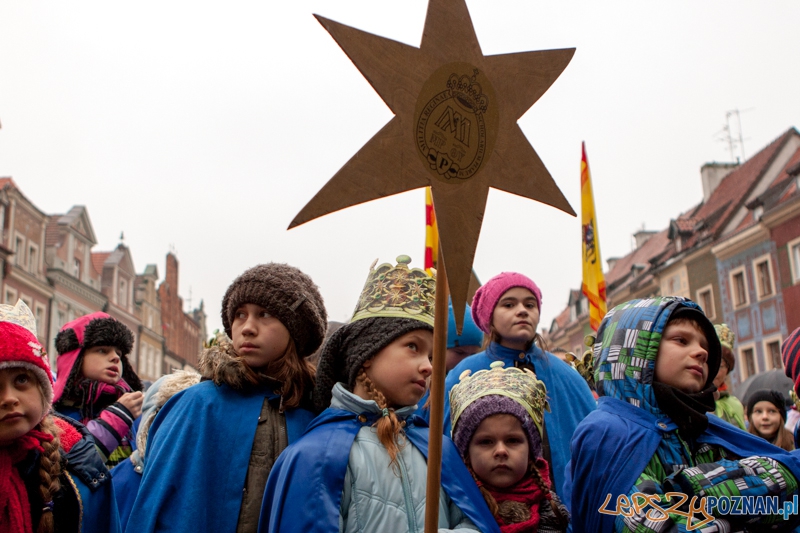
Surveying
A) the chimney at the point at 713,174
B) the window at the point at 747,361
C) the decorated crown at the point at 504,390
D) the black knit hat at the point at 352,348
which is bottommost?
the decorated crown at the point at 504,390

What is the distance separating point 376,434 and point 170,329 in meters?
63.6

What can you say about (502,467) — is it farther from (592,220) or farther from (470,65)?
(592,220)

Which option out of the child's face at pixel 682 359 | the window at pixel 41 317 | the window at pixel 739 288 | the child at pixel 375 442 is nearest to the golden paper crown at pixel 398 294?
the child at pixel 375 442

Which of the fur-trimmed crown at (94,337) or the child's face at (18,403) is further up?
the fur-trimmed crown at (94,337)

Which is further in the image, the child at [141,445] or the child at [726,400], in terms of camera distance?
the child at [726,400]

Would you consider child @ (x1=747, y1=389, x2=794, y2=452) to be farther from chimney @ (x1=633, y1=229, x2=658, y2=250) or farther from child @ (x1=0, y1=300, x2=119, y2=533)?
chimney @ (x1=633, y1=229, x2=658, y2=250)

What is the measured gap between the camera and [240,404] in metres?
3.20

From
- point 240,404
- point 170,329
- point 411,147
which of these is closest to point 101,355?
point 240,404

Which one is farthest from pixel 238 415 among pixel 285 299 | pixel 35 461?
pixel 35 461

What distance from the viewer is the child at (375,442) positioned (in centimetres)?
264

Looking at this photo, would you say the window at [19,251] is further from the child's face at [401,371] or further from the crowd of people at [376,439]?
the child's face at [401,371]

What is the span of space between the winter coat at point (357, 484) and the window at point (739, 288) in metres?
30.9

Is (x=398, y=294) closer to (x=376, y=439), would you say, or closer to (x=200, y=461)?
(x=376, y=439)

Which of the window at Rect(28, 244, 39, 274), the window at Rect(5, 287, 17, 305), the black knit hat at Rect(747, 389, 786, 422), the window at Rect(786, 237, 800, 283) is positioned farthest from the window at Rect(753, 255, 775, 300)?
the window at Rect(28, 244, 39, 274)
